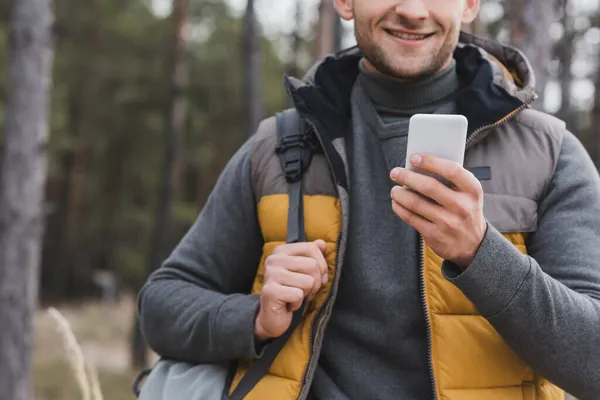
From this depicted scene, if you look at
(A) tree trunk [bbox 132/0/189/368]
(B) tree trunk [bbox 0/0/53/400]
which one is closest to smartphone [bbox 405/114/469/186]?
(B) tree trunk [bbox 0/0/53/400]

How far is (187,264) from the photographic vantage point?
2332 millimetres

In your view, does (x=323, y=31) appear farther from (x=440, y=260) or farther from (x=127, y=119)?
(x=127, y=119)

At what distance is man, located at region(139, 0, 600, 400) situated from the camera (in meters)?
1.83

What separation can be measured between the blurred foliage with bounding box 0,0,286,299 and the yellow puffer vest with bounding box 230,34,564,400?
61.6 ft

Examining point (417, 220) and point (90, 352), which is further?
point (90, 352)

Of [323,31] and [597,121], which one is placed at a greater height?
[323,31]

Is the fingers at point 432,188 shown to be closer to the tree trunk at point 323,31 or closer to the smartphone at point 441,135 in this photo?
the smartphone at point 441,135

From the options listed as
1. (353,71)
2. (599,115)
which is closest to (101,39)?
(599,115)

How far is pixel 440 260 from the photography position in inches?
79.2

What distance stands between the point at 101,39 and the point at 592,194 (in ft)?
77.8

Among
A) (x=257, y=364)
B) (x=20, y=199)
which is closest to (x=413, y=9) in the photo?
(x=257, y=364)

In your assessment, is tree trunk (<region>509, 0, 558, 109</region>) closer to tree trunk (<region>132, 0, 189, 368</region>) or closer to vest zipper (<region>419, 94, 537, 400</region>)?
vest zipper (<region>419, 94, 537, 400</region>)

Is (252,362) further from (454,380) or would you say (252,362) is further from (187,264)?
(454,380)

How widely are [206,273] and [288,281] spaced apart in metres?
0.43
